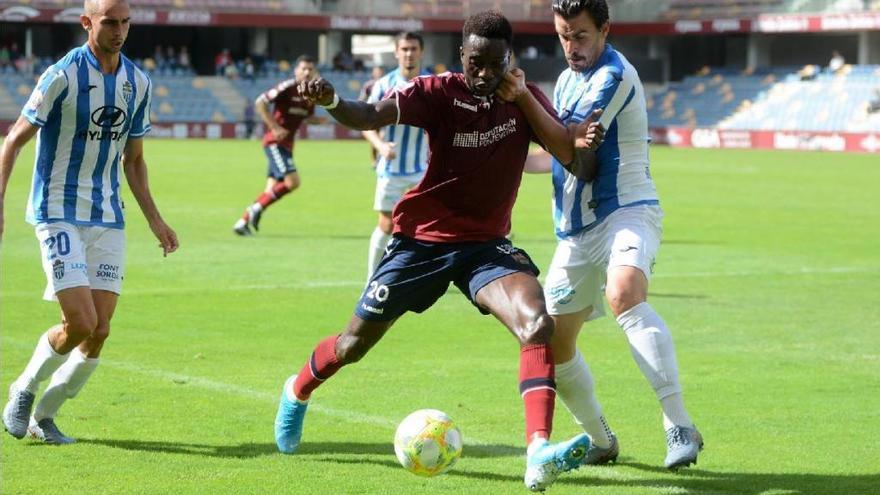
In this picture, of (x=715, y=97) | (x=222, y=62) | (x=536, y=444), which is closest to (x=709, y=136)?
(x=715, y=97)

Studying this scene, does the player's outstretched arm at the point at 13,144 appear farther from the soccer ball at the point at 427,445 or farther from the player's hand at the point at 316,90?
the soccer ball at the point at 427,445

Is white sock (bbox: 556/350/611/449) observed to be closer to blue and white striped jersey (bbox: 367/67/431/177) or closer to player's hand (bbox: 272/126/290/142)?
blue and white striped jersey (bbox: 367/67/431/177)

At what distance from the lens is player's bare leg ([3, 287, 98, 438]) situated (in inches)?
270

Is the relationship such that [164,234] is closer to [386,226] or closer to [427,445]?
[427,445]

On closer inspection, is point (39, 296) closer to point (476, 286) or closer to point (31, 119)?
point (31, 119)

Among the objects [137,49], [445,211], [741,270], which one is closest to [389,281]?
[445,211]

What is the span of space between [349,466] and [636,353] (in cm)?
148

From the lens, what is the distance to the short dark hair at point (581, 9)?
650cm

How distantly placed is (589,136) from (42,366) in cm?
310

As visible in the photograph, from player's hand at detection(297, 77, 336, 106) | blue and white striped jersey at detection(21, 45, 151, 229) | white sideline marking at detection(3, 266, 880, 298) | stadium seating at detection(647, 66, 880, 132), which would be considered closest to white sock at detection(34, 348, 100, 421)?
blue and white striped jersey at detection(21, 45, 151, 229)

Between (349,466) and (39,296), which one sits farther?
(39,296)

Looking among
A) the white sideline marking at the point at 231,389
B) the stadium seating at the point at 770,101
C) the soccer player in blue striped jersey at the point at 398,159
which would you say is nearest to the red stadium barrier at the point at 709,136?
the stadium seating at the point at 770,101

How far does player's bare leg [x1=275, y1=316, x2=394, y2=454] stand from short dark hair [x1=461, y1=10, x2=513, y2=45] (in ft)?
4.83

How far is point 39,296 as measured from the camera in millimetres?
12375
